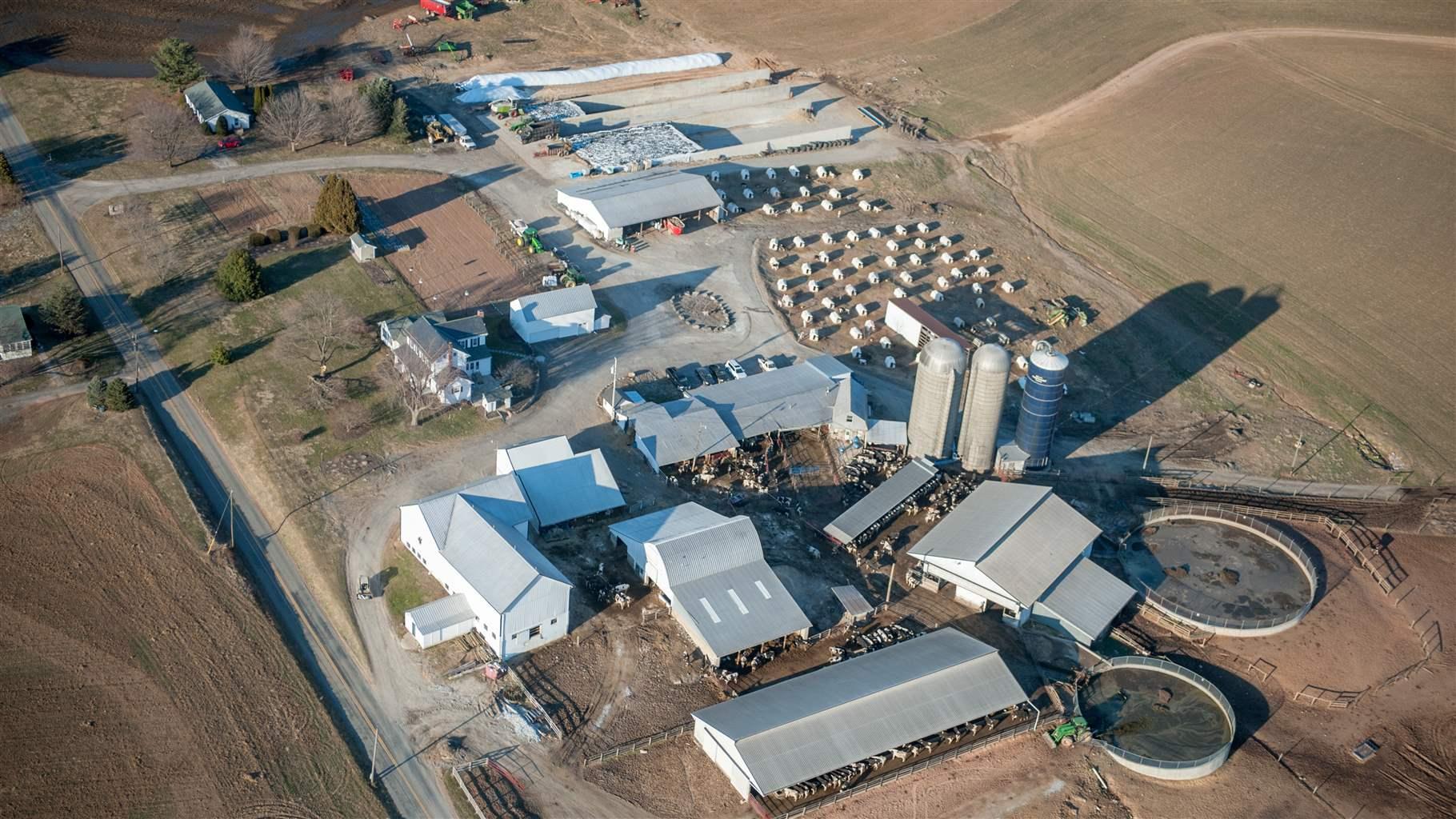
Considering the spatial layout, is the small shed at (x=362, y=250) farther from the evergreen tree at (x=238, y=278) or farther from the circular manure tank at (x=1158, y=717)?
the circular manure tank at (x=1158, y=717)

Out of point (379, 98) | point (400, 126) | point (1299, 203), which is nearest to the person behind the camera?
point (400, 126)

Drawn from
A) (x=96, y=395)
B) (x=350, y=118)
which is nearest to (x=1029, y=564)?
(x=96, y=395)

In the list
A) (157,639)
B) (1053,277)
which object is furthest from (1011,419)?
(157,639)

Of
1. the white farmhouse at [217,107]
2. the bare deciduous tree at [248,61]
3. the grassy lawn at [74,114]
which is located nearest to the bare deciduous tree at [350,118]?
the white farmhouse at [217,107]

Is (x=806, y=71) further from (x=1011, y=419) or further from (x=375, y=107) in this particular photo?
(x=1011, y=419)

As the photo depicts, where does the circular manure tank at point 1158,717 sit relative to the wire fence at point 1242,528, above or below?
above

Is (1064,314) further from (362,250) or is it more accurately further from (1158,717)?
(362,250)
